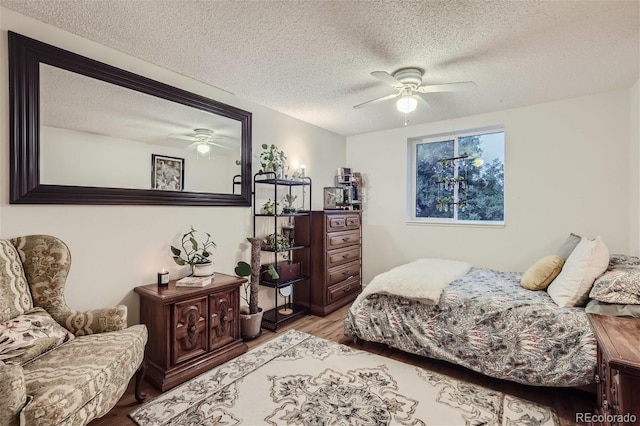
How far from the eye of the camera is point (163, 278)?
8.04 ft

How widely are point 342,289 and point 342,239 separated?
0.67 metres

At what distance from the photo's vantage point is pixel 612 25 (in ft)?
6.29

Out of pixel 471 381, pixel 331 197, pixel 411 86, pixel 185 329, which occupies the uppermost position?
pixel 411 86

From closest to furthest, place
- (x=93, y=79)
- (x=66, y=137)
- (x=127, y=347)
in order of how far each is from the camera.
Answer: (x=127, y=347) < (x=66, y=137) < (x=93, y=79)

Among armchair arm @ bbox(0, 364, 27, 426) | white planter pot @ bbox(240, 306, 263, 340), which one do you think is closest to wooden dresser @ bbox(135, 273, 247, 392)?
white planter pot @ bbox(240, 306, 263, 340)

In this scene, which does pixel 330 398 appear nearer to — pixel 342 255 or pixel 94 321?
pixel 94 321

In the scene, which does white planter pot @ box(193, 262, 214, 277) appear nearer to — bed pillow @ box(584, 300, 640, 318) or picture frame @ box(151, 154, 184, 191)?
picture frame @ box(151, 154, 184, 191)

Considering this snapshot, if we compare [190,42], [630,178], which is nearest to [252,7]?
[190,42]

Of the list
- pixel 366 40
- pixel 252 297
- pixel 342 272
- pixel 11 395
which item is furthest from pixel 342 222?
pixel 11 395

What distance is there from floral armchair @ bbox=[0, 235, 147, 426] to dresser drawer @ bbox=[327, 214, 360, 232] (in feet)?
7.49

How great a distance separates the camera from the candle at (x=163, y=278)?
244cm

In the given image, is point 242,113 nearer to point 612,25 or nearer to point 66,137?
point 66,137

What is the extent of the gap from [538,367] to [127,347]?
8.60 feet

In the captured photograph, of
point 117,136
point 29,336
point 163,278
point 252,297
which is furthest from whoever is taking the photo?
point 252,297
